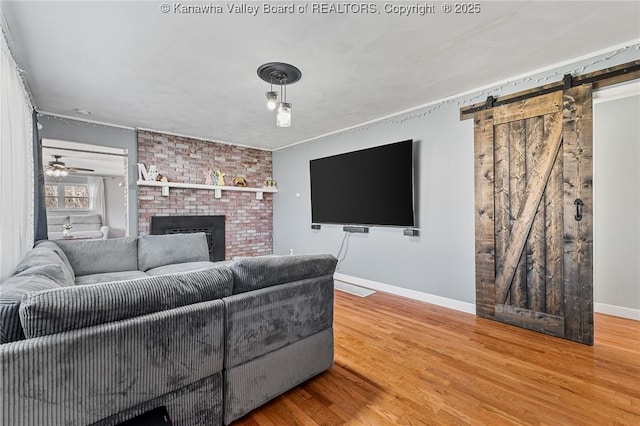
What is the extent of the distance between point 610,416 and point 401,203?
2.50 meters

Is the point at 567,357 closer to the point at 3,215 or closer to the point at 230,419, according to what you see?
the point at 230,419

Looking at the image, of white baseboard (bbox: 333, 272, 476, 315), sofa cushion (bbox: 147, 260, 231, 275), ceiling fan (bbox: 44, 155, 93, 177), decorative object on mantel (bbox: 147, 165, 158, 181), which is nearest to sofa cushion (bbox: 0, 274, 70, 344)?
sofa cushion (bbox: 147, 260, 231, 275)

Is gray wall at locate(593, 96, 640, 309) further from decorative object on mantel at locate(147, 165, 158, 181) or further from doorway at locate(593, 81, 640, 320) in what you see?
decorative object on mantel at locate(147, 165, 158, 181)

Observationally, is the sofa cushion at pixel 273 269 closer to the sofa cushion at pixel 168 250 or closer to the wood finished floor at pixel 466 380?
the wood finished floor at pixel 466 380

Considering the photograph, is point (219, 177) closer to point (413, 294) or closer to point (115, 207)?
point (115, 207)

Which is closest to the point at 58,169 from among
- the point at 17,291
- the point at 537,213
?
the point at 17,291

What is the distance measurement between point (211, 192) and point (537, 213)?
4816 mm

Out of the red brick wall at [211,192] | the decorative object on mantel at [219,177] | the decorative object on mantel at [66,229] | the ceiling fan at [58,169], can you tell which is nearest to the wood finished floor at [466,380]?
the red brick wall at [211,192]

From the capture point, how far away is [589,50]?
2420 millimetres

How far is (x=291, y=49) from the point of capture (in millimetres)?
2336

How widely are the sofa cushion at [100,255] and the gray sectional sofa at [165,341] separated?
1147 millimetres

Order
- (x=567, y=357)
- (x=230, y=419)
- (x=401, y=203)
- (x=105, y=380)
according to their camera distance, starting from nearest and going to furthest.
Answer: (x=105, y=380) < (x=230, y=419) < (x=567, y=357) < (x=401, y=203)

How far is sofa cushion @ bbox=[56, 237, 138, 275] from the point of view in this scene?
128 inches

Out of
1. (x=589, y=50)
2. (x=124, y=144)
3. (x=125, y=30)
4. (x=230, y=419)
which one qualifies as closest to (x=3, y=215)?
(x=125, y=30)
